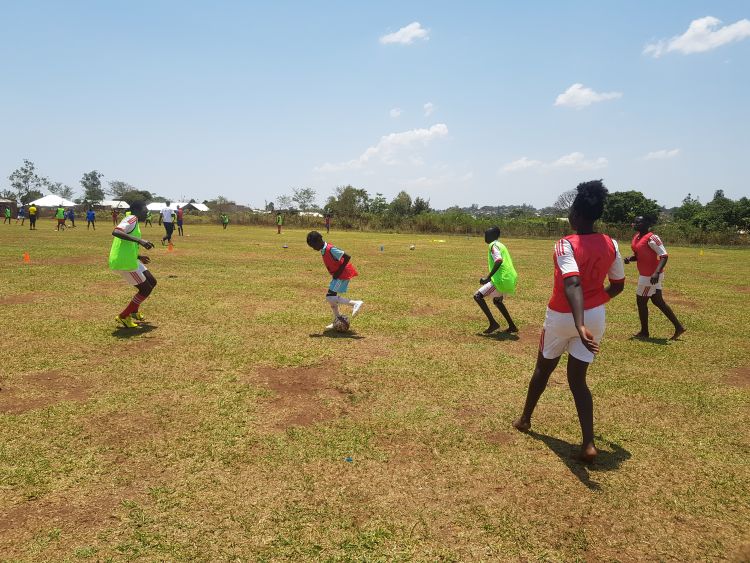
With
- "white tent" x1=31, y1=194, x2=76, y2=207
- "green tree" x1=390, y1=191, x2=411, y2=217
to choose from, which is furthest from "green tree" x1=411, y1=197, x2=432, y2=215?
"white tent" x1=31, y1=194, x2=76, y2=207

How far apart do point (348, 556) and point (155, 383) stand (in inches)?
145

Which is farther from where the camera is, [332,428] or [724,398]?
[724,398]

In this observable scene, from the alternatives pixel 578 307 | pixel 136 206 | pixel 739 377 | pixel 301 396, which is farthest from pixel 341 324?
pixel 739 377

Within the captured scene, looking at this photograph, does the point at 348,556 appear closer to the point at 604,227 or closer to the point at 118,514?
the point at 118,514

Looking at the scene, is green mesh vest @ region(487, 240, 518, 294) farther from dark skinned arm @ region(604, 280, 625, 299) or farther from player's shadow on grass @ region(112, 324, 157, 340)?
player's shadow on grass @ region(112, 324, 157, 340)

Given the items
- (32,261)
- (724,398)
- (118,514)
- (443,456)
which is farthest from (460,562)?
(32,261)

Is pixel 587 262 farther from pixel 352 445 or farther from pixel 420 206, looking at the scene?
pixel 420 206

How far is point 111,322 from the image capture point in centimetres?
852

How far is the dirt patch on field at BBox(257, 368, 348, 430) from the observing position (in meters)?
4.89

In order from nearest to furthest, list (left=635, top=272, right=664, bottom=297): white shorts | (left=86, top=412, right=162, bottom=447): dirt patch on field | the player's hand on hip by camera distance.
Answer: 1. the player's hand on hip
2. (left=86, top=412, right=162, bottom=447): dirt patch on field
3. (left=635, top=272, right=664, bottom=297): white shorts

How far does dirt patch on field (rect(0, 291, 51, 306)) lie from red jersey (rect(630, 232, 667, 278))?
1186 centimetres

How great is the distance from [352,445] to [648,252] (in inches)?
267

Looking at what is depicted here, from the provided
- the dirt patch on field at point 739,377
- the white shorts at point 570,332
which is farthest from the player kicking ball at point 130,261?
the dirt patch on field at point 739,377

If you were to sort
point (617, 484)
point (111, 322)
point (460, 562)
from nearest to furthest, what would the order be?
point (460, 562)
point (617, 484)
point (111, 322)
